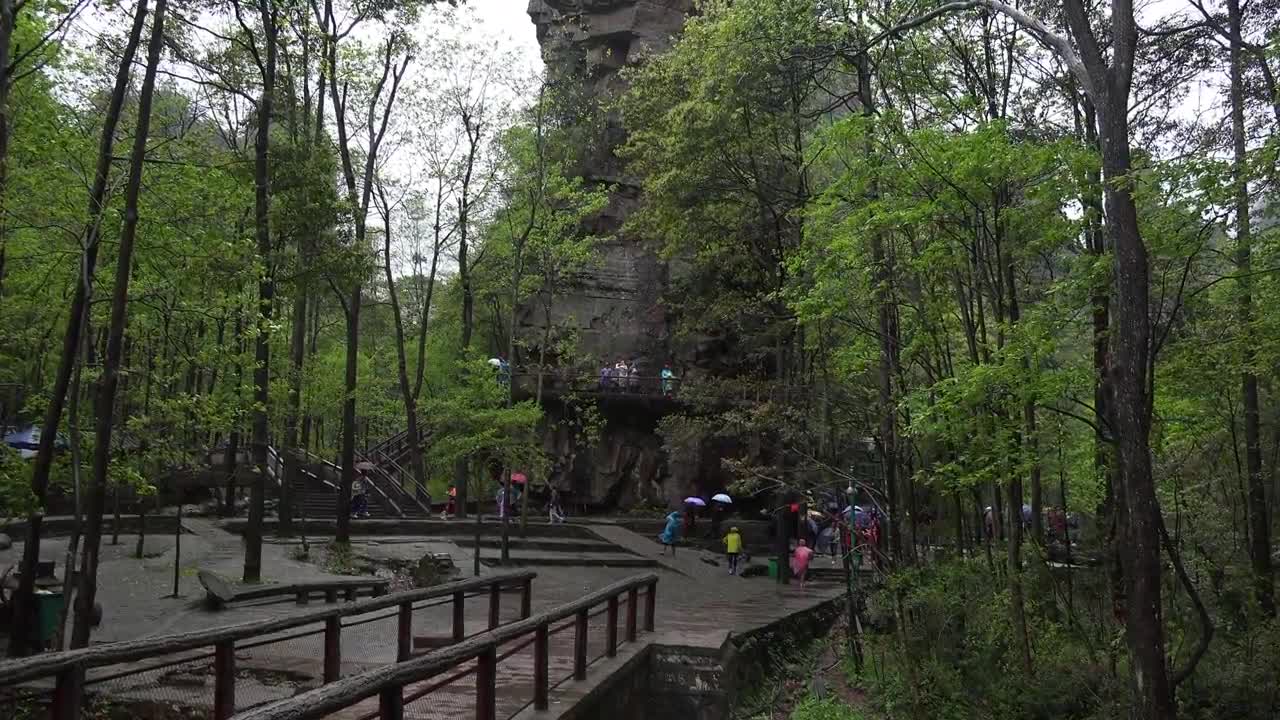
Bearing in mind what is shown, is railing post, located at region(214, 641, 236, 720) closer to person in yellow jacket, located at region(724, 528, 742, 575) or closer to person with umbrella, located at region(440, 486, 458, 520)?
person in yellow jacket, located at region(724, 528, 742, 575)

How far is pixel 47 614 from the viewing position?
415 inches

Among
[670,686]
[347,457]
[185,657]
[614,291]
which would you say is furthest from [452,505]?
[185,657]

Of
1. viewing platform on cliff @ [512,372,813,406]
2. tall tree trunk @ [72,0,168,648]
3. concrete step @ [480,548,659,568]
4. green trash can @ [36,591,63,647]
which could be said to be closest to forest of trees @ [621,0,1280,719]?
concrete step @ [480,548,659,568]

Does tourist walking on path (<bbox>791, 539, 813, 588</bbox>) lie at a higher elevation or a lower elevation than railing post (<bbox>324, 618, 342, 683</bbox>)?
lower

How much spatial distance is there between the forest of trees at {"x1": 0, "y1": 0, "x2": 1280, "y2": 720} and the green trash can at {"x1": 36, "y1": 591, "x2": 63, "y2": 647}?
91 cm

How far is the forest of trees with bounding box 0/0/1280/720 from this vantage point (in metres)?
9.20

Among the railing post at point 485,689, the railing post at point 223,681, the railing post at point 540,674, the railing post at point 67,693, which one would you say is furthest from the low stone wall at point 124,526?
the railing post at point 485,689

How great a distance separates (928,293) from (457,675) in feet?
35.1

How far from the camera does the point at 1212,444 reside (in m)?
13.3

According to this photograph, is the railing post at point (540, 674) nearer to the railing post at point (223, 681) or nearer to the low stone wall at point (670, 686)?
the low stone wall at point (670, 686)

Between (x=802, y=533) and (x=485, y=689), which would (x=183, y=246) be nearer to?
(x=485, y=689)

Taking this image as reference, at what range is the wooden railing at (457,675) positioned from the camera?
3.68 metres

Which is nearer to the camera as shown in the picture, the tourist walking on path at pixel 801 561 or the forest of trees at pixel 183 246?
the forest of trees at pixel 183 246

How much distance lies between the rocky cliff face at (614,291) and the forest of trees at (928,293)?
12069mm
